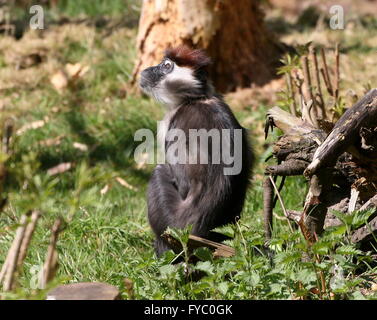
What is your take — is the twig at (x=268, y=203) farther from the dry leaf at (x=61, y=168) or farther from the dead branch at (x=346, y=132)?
the dry leaf at (x=61, y=168)

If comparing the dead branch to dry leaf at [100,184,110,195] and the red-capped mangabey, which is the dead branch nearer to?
the red-capped mangabey

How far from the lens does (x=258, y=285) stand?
3443 mm

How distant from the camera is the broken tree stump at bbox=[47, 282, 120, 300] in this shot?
3023 millimetres

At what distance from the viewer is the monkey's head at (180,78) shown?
500 centimetres

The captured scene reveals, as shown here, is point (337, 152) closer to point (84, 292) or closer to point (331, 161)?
point (331, 161)

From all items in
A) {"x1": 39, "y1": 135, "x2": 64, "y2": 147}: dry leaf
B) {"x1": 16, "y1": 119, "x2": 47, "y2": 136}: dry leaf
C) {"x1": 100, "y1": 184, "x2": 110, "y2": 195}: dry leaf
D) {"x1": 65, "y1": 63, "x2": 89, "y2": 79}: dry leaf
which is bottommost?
→ {"x1": 100, "y1": 184, "x2": 110, "y2": 195}: dry leaf

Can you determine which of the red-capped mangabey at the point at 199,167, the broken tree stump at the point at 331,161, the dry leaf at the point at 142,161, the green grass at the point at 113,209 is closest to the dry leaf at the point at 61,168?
the green grass at the point at 113,209

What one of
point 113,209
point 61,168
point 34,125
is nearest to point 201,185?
point 113,209

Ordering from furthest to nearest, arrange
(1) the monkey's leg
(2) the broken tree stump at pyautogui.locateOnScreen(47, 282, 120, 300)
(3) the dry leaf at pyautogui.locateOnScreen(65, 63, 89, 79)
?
(3) the dry leaf at pyautogui.locateOnScreen(65, 63, 89, 79) → (1) the monkey's leg → (2) the broken tree stump at pyautogui.locateOnScreen(47, 282, 120, 300)

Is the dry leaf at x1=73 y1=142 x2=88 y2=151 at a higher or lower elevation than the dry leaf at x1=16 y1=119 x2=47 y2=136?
lower

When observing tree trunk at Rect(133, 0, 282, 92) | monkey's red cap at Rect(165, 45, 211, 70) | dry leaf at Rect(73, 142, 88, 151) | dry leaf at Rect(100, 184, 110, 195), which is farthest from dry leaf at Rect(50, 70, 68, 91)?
monkey's red cap at Rect(165, 45, 211, 70)
